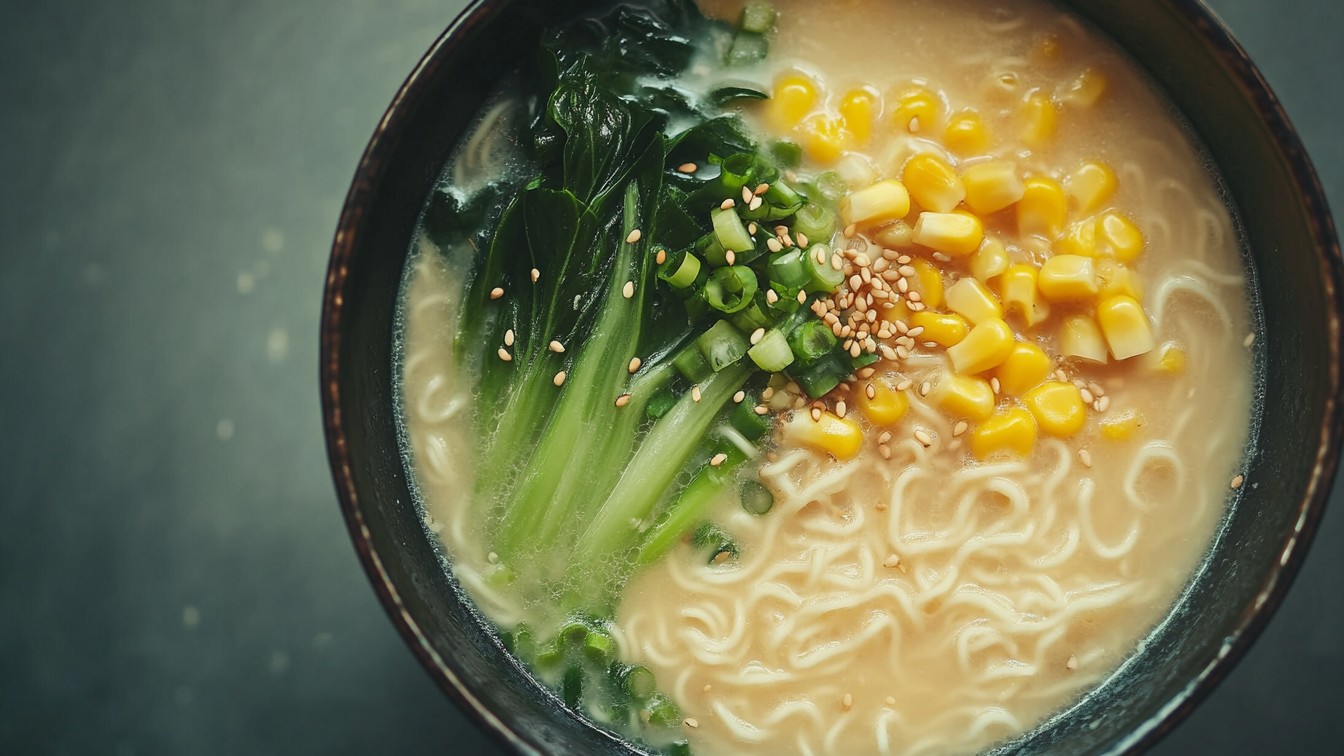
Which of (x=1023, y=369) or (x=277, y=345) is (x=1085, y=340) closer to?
(x=1023, y=369)

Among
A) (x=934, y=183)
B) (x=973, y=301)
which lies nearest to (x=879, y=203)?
(x=934, y=183)

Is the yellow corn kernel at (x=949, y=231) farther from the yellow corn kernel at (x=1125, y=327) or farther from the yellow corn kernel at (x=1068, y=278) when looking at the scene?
the yellow corn kernel at (x=1125, y=327)

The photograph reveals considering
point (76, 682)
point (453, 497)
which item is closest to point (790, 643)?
point (453, 497)

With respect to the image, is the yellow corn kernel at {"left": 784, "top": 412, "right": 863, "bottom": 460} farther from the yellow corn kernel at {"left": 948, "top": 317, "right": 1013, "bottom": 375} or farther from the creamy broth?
the yellow corn kernel at {"left": 948, "top": 317, "right": 1013, "bottom": 375}

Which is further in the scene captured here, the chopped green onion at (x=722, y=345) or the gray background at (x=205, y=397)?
the gray background at (x=205, y=397)

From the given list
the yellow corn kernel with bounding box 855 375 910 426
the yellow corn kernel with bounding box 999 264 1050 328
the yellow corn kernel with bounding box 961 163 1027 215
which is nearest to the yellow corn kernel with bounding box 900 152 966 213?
the yellow corn kernel with bounding box 961 163 1027 215

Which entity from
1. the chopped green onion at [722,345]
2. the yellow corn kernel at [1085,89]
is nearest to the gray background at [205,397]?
the yellow corn kernel at [1085,89]

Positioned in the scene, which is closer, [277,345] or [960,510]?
[960,510]
